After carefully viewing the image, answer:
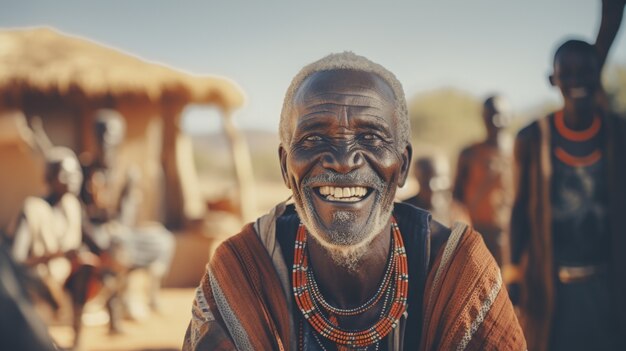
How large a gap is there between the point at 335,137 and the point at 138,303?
7744mm

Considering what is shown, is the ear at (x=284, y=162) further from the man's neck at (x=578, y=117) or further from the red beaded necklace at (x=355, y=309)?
the man's neck at (x=578, y=117)

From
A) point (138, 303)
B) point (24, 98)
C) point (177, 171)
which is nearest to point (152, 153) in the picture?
point (177, 171)

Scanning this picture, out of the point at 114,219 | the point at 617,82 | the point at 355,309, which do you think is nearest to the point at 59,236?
the point at 114,219

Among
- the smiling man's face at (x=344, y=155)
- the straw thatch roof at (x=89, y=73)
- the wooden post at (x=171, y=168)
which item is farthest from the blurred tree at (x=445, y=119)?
the smiling man's face at (x=344, y=155)

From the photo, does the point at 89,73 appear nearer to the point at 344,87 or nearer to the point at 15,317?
the point at 344,87

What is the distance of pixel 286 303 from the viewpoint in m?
2.48

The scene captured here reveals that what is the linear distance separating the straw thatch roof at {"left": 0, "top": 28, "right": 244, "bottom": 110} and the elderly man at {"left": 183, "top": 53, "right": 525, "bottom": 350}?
9425mm

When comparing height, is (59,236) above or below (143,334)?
above

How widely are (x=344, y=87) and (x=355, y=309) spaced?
79cm

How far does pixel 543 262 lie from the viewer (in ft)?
13.3

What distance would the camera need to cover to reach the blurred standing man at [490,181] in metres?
7.10

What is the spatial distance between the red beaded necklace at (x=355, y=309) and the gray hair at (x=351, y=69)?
0.39m

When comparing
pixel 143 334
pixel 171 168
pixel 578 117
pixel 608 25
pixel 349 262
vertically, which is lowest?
pixel 143 334

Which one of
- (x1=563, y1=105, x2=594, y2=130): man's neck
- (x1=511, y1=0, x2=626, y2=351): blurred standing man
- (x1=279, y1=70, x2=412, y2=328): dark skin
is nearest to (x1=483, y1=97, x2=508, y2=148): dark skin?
(x1=511, y1=0, x2=626, y2=351): blurred standing man
